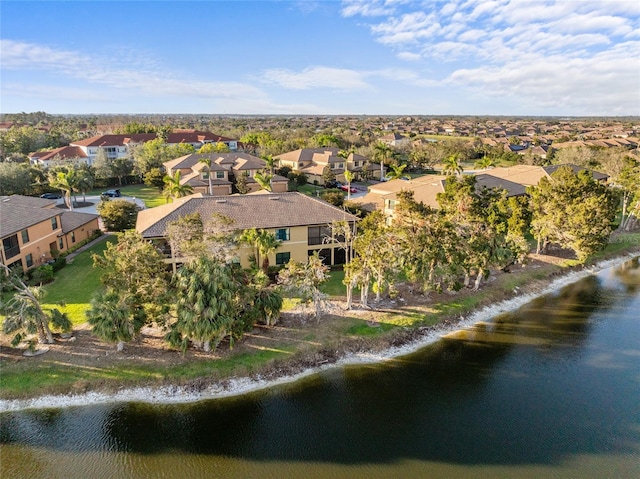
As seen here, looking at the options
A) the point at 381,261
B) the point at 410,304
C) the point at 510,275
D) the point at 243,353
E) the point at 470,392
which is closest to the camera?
the point at 470,392

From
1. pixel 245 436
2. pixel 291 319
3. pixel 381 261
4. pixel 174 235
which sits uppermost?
pixel 174 235

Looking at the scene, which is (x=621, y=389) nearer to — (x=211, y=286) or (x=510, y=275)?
(x=510, y=275)

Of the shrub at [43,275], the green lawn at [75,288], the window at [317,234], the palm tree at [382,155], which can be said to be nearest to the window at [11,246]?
the shrub at [43,275]

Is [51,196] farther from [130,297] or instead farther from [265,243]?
[130,297]

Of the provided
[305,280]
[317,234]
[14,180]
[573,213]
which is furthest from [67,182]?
[573,213]

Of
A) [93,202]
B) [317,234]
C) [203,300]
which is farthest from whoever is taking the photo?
[93,202]

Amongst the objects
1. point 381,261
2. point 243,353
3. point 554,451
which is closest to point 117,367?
point 243,353

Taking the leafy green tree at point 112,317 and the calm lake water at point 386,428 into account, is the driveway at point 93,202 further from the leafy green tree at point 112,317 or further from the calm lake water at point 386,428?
the calm lake water at point 386,428
